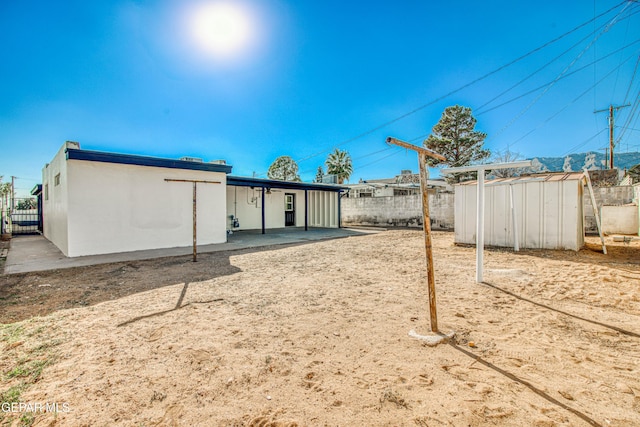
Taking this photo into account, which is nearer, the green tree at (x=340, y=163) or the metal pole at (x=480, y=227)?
the metal pole at (x=480, y=227)

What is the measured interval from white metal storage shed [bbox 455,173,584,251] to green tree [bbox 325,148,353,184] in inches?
1159

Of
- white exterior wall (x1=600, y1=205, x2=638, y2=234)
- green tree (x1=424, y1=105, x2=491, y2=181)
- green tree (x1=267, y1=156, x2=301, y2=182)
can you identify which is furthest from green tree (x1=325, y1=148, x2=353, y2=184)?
white exterior wall (x1=600, y1=205, x2=638, y2=234)

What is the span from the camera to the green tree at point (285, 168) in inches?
1794

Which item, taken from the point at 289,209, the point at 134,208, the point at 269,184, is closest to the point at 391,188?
the point at 289,209

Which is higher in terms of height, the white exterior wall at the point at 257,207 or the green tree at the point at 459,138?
the green tree at the point at 459,138

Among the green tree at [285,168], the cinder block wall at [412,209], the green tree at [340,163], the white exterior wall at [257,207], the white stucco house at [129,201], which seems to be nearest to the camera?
the white stucco house at [129,201]

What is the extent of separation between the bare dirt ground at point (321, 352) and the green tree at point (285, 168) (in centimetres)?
4138

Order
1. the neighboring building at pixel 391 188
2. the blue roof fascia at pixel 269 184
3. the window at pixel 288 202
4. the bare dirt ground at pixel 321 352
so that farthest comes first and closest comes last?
the neighboring building at pixel 391 188, the window at pixel 288 202, the blue roof fascia at pixel 269 184, the bare dirt ground at pixel 321 352

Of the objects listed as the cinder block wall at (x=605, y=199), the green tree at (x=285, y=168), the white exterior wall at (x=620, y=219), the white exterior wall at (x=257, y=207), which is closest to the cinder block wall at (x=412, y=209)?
the cinder block wall at (x=605, y=199)

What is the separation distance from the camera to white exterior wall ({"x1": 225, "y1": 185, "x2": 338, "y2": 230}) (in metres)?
14.3

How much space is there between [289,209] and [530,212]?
12.2 meters

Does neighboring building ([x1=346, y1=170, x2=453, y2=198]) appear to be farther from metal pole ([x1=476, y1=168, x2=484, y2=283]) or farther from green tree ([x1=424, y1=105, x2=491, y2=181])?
metal pole ([x1=476, y1=168, x2=484, y2=283])

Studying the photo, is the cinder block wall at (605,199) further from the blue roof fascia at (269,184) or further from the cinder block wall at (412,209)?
the blue roof fascia at (269,184)

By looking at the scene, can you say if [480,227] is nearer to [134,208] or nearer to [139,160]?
[139,160]
